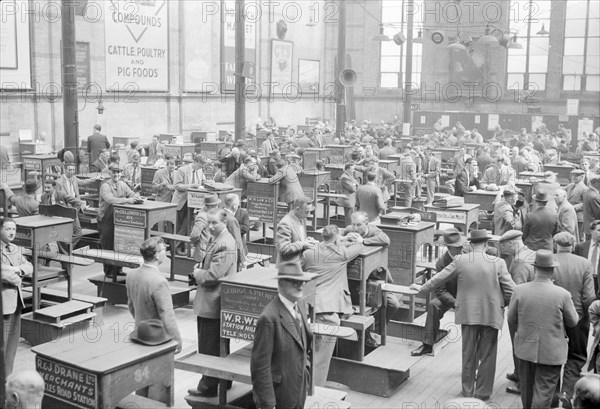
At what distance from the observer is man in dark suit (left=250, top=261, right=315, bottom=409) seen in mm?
5266

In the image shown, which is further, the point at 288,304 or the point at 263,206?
the point at 263,206

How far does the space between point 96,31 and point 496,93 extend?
2025 centimetres

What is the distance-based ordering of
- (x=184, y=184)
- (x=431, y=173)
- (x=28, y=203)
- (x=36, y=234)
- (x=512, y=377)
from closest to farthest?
(x=512, y=377), (x=36, y=234), (x=28, y=203), (x=184, y=184), (x=431, y=173)

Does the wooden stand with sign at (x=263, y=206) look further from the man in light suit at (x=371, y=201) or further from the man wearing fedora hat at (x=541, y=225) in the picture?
the man wearing fedora hat at (x=541, y=225)

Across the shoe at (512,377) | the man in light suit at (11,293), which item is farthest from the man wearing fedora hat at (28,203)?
the shoe at (512,377)

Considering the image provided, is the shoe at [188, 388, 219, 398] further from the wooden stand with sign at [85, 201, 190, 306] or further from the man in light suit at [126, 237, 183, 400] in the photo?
the wooden stand with sign at [85, 201, 190, 306]

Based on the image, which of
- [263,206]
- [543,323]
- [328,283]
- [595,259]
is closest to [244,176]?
[263,206]

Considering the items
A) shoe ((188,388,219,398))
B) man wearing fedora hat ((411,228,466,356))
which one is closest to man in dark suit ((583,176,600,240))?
man wearing fedora hat ((411,228,466,356))

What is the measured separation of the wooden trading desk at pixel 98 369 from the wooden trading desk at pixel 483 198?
926cm

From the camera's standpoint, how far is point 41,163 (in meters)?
18.2

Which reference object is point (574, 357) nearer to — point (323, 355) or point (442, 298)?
point (442, 298)

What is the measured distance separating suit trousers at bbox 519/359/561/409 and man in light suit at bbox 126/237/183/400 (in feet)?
10.5

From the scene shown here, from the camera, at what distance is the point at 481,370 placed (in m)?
7.81

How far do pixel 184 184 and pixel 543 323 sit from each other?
838cm
